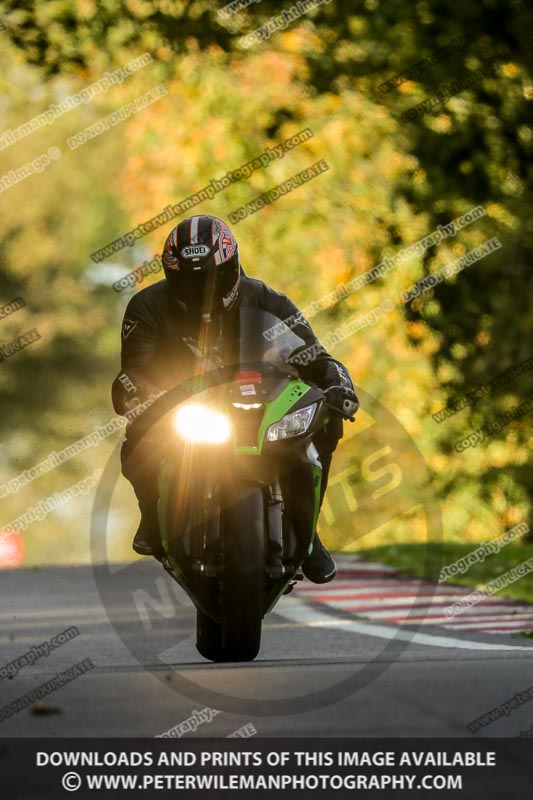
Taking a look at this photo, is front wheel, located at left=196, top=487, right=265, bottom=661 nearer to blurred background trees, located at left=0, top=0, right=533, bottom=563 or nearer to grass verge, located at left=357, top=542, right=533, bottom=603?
grass verge, located at left=357, top=542, right=533, bottom=603

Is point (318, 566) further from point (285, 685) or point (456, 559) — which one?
point (456, 559)

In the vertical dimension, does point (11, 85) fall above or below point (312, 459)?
above

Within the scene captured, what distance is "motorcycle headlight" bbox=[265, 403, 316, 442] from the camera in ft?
16.5

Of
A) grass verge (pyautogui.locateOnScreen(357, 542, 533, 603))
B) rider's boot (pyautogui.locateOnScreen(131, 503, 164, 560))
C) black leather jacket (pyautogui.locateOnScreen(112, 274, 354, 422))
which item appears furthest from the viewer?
grass verge (pyautogui.locateOnScreen(357, 542, 533, 603))

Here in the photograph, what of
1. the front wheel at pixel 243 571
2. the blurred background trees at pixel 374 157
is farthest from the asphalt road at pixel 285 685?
the blurred background trees at pixel 374 157

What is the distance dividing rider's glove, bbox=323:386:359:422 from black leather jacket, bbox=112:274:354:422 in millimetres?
39

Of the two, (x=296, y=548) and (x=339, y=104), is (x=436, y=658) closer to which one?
(x=296, y=548)

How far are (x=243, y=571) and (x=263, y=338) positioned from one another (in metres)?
0.88

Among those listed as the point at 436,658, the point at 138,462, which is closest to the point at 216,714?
the point at 138,462

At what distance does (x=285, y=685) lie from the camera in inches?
240

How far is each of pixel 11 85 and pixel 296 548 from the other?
12769 mm

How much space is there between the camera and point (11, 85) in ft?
54.3

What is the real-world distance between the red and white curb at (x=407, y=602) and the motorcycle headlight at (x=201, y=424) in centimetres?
444

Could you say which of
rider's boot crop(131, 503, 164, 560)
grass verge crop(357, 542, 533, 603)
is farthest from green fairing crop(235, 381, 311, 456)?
grass verge crop(357, 542, 533, 603)
